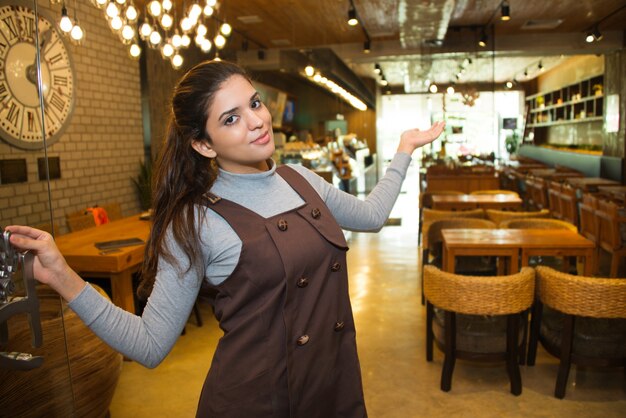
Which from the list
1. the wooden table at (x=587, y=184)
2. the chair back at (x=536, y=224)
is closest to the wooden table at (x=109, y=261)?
the chair back at (x=536, y=224)

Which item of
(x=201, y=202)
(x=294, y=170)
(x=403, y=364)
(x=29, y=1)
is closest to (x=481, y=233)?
(x=403, y=364)

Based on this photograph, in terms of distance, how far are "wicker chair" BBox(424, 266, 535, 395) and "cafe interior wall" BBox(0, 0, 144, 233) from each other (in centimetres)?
411

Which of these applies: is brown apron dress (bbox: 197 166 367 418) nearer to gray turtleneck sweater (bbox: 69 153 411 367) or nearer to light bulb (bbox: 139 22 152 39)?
gray turtleneck sweater (bbox: 69 153 411 367)

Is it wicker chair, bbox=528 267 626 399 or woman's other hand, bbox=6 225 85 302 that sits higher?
woman's other hand, bbox=6 225 85 302

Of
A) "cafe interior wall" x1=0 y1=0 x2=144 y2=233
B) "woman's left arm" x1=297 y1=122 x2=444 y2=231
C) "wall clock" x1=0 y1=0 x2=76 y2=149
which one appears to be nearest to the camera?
"wall clock" x1=0 y1=0 x2=76 y2=149

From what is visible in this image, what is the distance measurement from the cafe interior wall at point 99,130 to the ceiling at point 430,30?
3.46 feet

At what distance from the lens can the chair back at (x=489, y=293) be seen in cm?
318

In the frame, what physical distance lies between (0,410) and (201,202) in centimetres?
77

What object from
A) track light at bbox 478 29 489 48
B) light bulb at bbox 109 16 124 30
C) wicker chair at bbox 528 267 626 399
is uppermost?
track light at bbox 478 29 489 48

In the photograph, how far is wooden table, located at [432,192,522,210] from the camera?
6455 millimetres

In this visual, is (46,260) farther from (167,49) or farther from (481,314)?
(167,49)

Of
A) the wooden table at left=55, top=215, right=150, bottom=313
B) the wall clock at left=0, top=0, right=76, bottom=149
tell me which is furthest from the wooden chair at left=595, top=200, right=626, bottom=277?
the wall clock at left=0, top=0, right=76, bottom=149

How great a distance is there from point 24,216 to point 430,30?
27.5 feet

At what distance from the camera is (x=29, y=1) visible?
4.35 ft
